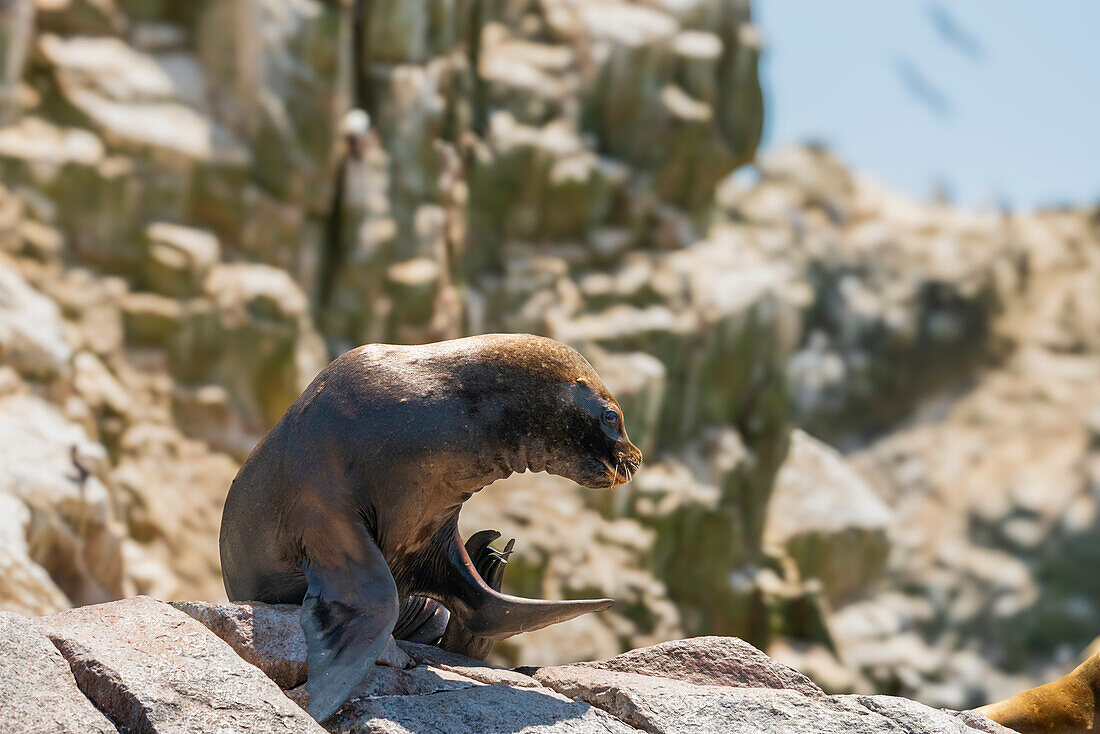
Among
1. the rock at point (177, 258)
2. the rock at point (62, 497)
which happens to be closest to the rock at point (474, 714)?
the rock at point (62, 497)

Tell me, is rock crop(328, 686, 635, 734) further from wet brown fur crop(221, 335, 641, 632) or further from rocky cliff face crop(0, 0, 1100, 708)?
rocky cliff face crop(0, 0, 1100, 708)

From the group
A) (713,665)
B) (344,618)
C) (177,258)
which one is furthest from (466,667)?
(177,258)

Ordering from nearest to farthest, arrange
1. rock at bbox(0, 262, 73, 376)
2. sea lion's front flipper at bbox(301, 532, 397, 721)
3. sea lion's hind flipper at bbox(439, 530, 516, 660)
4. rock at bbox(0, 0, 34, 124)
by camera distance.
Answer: sea lion's front flipper at bbox(301, 532, 397, 721)
sea lion's hind flipper at bbox(439, 530, 516, 660)
rock at bbox(0, 262, 73, 376)
rock at bbox(0, 0, 34, 124)

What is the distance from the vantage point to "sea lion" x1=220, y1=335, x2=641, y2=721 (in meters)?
3.14

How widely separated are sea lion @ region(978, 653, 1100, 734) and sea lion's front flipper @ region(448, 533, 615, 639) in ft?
4.82

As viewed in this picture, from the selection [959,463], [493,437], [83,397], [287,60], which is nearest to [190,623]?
[493,437]

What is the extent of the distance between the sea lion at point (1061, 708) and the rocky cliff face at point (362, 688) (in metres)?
0.32

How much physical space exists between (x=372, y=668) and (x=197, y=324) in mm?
7454

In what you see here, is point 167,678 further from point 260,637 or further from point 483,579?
point 483,579

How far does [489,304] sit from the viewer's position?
1227cm

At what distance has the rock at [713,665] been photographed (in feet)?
11.5

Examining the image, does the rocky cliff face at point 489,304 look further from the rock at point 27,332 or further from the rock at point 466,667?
the rock at point 466,667

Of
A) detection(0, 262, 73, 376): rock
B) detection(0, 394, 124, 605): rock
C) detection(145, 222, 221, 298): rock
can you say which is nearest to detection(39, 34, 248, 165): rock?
detection(145, 222, 221, 298): rock

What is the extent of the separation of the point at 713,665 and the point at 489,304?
895 cm
